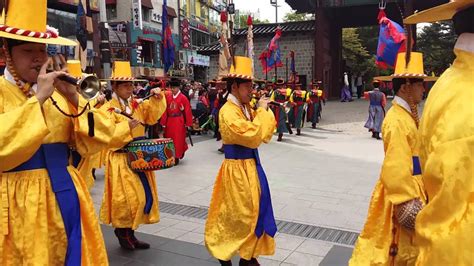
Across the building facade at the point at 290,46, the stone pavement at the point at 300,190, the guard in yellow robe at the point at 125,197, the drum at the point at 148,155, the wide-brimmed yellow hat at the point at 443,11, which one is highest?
the building facade at the point at 290,46

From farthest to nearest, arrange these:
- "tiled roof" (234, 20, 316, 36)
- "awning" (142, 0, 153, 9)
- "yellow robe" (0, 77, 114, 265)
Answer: "awning" (142, 0, 153, 9) < "tiled roof" (234, 20, 316, 36) < "yellow robe" (0, 77, 114, 265)

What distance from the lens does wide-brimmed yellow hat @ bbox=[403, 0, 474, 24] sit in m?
1.46

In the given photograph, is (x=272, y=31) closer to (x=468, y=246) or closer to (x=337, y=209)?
(x=337, y=209)

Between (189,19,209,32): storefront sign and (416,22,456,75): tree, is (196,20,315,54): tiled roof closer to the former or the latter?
(416,22,456,75): tree

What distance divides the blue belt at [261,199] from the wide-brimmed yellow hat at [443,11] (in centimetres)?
211

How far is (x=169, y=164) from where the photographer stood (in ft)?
13.6

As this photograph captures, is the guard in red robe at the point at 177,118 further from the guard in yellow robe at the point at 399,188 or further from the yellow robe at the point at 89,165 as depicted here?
the guard in yellow robe at the point at 399,188

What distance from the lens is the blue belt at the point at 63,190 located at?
2.27m

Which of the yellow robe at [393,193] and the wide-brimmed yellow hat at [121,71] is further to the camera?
the wide-brimmed yellow hat at [121,71]

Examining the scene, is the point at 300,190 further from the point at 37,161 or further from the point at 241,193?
the point at 37,161

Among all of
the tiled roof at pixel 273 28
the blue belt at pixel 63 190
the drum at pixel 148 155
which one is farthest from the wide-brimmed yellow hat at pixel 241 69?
the tiled roof at pixel 273 28

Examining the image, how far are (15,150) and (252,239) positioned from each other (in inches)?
84.1

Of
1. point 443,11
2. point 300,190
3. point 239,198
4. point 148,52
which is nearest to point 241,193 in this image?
point 239,198

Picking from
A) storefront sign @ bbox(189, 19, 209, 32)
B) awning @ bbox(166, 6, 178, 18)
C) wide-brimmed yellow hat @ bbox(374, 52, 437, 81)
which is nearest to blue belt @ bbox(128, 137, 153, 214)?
wide-brimmed yellow hat @ bbox(374, 52, 437, 81)
